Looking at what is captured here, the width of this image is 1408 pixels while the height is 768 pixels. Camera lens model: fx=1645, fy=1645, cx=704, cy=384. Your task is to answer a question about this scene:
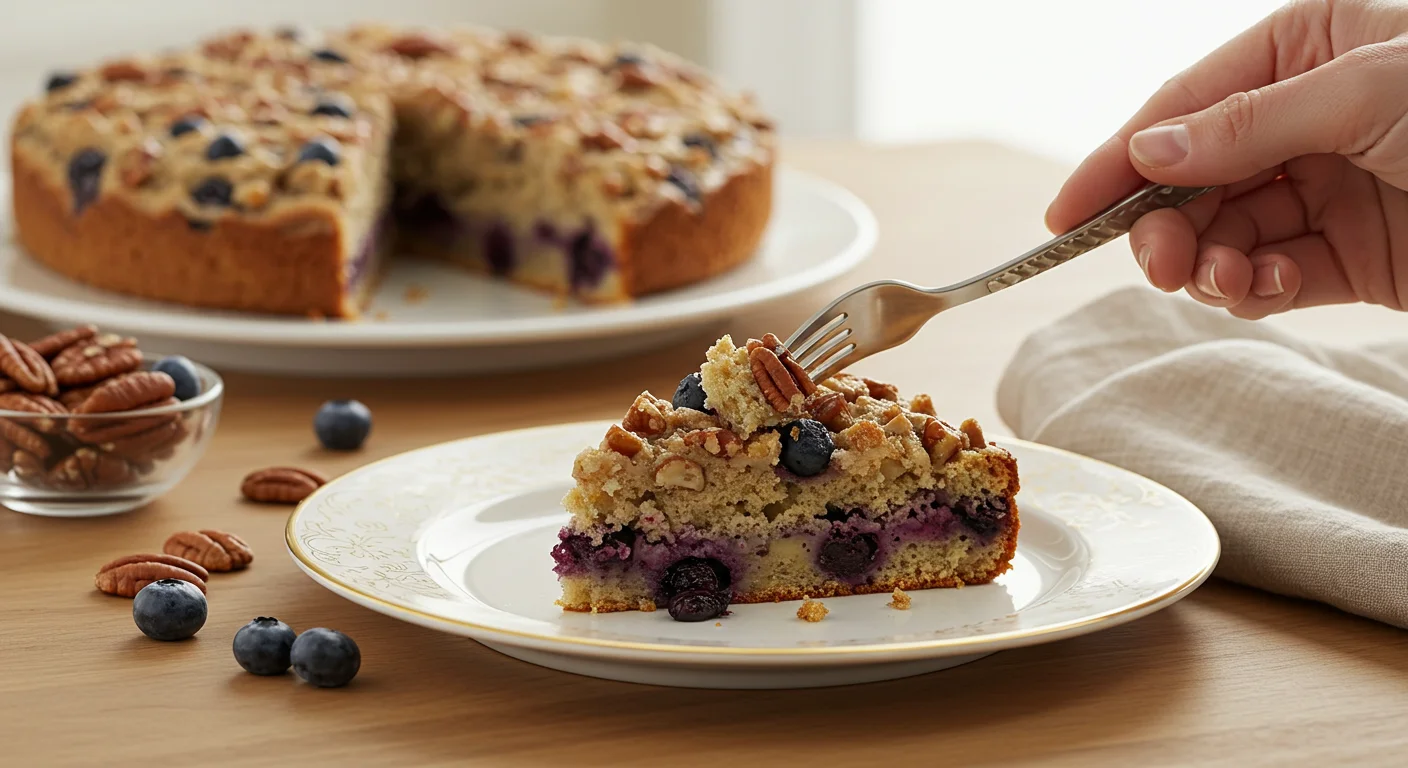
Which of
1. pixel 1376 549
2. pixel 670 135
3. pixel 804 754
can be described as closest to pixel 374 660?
pixel 804 754

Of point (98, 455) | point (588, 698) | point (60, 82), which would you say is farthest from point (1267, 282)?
point (60, 82)

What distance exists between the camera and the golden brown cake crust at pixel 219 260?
3.29 m

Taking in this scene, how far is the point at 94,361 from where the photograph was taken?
236 cm

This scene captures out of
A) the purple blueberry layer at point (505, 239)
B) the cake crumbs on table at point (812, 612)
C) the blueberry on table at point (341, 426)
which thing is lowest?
the purple blueberry layer at point (505, 239)

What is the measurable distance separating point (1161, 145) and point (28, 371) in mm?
1602

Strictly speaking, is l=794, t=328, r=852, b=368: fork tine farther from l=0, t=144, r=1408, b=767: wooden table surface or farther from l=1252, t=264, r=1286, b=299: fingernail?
l=1252, t=264, r=1286, b=299: fingernail

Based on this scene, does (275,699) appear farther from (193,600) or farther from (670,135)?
(670,135)

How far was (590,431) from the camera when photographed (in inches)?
98.5

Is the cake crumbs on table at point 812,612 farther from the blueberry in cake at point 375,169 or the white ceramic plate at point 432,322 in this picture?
the blueberry in cake at point 375,169

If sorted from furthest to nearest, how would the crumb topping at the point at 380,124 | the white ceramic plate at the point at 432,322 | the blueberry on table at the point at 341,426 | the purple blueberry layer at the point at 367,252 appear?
1. the purple blueberry layer at the point at 367,252
2. the crumb topping at the point at 380,124
3. the white ceramic plate at the point at 432,322
4. the blueberry on table at the point at 341,426

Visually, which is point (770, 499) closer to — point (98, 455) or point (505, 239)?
point (98, 455)

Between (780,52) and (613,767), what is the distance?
22.1 ft

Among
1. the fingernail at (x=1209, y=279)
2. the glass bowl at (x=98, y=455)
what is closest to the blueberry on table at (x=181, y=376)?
the glass bowl at (x=98, y=455)

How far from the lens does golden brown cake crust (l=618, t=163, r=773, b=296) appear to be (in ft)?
11.5
